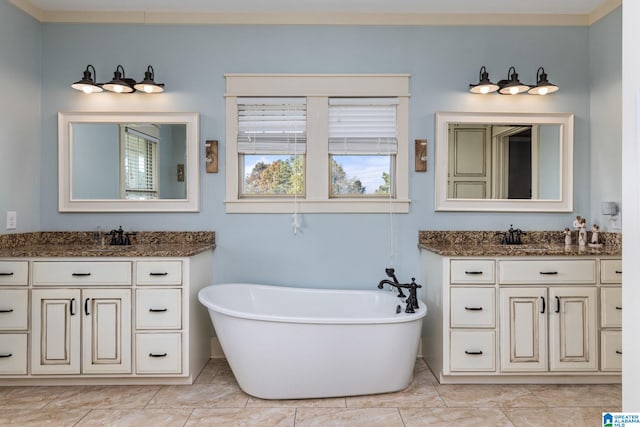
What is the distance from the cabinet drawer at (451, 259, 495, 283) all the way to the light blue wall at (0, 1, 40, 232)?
9.91 ft

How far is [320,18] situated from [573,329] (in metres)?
2.80

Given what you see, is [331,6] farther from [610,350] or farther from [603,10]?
[610,350]

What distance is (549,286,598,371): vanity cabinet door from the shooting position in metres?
2.72

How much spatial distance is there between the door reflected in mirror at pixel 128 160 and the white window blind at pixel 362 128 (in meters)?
1.16

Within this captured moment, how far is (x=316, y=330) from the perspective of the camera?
94.9 inches

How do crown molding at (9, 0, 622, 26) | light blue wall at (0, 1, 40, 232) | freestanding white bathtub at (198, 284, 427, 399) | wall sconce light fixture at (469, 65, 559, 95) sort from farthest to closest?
1. crown molding at (9, 0, 622, 26)
2. wall sconce light fixture at (469, 65, 559, 95)
3. light blue wall at (0, 1, 40, 232)
4. freestanding white bathtub at (198, 284, 427, 399)

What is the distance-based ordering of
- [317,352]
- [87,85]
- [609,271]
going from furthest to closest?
[87,85] → [609,271] → [317,352]

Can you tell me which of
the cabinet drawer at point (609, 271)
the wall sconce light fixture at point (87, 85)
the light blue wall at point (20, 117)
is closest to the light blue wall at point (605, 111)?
the cabinet drawer at point (609, 271)

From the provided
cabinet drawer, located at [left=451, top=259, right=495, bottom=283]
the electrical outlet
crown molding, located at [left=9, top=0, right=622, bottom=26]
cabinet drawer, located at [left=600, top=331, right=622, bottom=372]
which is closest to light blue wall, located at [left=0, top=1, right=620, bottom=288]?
crown molding, located at [left=9, top=0, right=622, bottom=26]

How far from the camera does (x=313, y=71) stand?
10.7 feet

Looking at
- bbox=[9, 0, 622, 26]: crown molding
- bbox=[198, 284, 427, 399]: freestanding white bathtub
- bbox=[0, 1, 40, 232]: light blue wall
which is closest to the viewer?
bbox=[198, 284, 427, 399]: freestanding white bathtub

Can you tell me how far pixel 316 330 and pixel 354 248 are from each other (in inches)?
39.0

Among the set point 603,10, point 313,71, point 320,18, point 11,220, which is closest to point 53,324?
point 11,220

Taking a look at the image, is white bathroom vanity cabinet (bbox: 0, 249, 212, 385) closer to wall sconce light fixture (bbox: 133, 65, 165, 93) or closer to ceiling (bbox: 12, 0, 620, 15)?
wall sconce light fixture (bbox: 133, 65, 165, 93)
